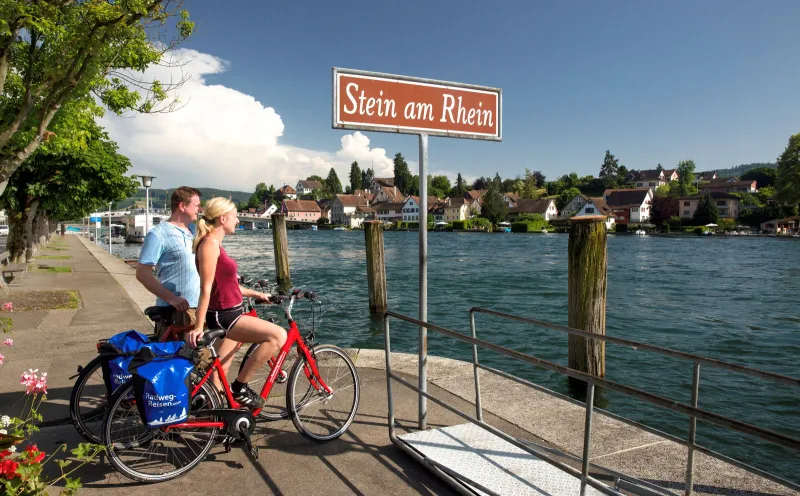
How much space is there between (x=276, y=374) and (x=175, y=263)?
1.16 m

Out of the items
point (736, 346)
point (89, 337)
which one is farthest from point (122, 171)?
point (736, 346)

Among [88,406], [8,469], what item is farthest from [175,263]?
[8,469]

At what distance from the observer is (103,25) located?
8.18 m

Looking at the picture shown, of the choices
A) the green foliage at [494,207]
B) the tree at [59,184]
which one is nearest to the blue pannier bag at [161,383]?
the tree at [59,184]

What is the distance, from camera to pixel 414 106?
3926 mm

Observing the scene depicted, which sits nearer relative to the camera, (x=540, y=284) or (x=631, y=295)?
(x=631, y=295)

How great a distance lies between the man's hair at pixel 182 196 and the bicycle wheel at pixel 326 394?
61.4 inches

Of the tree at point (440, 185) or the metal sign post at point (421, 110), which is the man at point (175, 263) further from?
the tree at point (440, 185)

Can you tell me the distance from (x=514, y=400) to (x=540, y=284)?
19670mm

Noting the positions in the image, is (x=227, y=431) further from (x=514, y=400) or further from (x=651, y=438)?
(x=651, y=438)

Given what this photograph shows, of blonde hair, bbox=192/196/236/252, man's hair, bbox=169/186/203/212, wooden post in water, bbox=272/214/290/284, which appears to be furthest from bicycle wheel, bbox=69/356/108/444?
wooden post in water, bbox=272/214/290/284

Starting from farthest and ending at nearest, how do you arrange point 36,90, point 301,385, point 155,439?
point 36,90 → point 301,385 → point 155,439

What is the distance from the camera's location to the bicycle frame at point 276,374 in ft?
11.9

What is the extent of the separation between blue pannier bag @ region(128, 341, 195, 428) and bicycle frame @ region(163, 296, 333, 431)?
14 cm
